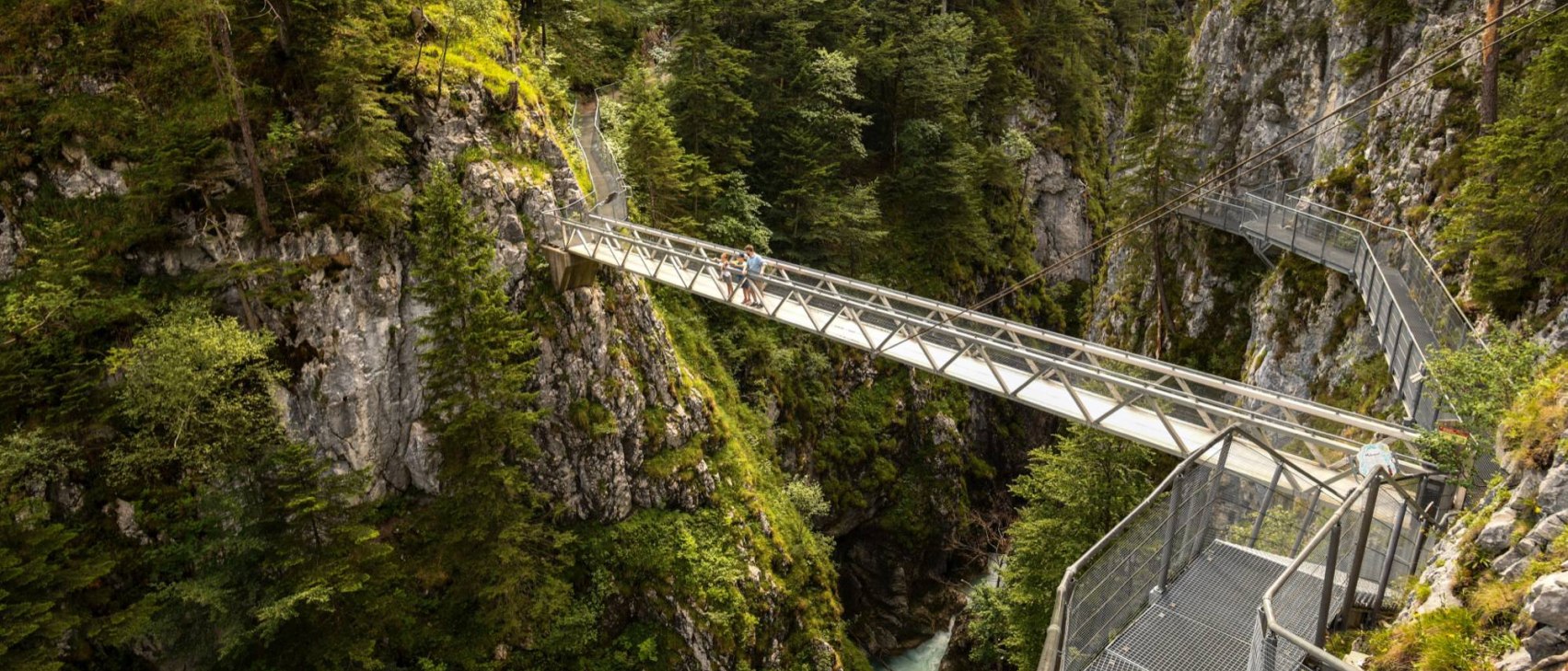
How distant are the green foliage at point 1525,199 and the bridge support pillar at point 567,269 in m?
16.7

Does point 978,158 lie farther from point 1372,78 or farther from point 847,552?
point 847,552

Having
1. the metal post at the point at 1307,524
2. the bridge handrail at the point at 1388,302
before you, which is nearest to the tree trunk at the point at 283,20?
the metal post at the point at 1307,524

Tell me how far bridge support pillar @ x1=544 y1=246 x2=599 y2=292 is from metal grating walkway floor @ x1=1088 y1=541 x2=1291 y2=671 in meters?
14.1

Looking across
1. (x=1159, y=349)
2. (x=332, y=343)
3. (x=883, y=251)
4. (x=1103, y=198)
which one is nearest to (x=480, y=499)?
(x=332, y=343)

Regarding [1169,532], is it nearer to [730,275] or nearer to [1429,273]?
[1429,273]

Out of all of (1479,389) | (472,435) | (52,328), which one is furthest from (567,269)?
(1479,389)

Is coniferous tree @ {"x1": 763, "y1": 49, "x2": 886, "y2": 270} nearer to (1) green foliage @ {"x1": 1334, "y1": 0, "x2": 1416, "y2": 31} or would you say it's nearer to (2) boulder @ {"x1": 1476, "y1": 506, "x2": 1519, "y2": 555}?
(1) green foliage @ {"x1": 1334, "y1": 0, "x2": 1416, "y2": 31}

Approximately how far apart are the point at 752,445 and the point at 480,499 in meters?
9.25

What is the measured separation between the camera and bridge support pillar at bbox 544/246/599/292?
691 inches

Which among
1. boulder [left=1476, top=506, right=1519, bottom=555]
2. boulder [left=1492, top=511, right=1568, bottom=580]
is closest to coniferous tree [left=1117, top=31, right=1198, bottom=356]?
boulder [left=1476, top=506, right=1519, bottom=555]

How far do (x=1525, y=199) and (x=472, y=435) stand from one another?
17.5 metres

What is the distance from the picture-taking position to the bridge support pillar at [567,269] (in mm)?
17548

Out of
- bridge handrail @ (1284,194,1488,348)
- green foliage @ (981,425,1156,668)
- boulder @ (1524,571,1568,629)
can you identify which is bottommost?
green foliage @ (981,425,1156,668)

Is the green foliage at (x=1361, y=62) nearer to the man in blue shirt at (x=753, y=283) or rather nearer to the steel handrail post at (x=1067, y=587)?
the man in blue shirt at (x=753, y=283)
